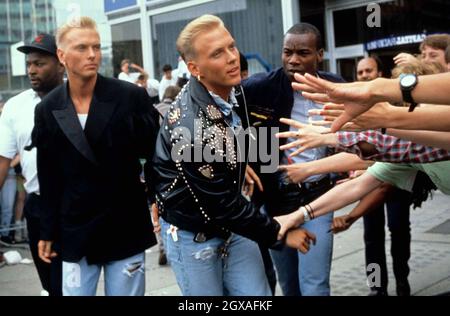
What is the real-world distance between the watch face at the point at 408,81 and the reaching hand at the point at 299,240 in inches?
47.9

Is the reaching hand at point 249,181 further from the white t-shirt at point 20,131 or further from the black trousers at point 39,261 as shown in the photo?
the white t-shirt at point 20,131

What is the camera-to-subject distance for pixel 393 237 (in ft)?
16.0

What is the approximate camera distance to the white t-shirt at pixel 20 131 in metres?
4.20

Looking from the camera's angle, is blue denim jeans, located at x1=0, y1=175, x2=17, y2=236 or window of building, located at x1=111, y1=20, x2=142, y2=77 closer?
blue denim jeans, located at x1=0, y1=175, x2=17, y2=236

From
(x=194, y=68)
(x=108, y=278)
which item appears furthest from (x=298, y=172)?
(x=108, y=278)

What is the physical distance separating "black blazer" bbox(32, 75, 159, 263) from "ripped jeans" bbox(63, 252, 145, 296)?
63mm

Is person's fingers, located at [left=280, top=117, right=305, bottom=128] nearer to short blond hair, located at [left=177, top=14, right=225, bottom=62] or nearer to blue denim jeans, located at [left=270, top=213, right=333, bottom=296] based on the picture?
short blond hair, located at [left=177, top=14, right=225, bottom=62]

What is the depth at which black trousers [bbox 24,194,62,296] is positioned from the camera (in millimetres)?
4000

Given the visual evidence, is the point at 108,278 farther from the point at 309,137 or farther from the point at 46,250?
the point at 309,137

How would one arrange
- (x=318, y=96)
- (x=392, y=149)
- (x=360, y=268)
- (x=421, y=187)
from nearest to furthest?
(x=318, y=96) < (x=392, y=149) < (x=421, y=187) < (x=360, y=268)

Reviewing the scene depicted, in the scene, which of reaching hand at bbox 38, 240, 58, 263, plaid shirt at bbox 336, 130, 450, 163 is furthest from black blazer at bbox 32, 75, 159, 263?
plaid shirt at bbox 336, 130, 450, 163

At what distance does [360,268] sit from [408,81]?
403cm

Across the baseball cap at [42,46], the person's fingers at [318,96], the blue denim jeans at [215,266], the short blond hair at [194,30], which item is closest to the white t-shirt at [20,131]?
the baseball cap at [42,46]

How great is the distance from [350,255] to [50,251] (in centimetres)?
353
